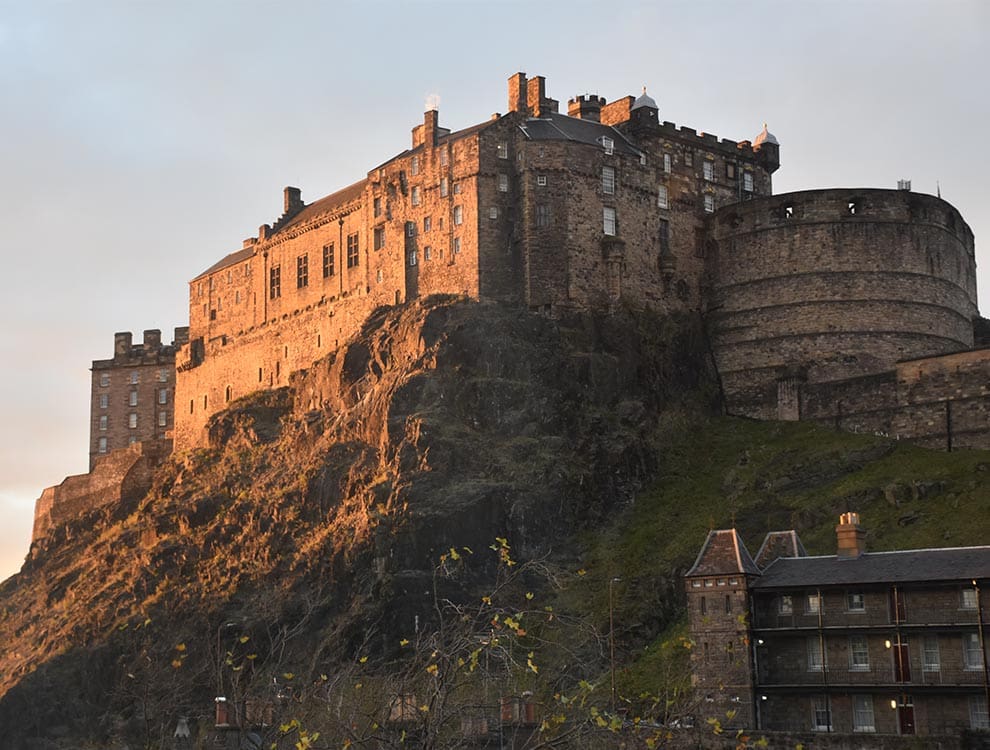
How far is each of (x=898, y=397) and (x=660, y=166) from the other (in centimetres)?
2364

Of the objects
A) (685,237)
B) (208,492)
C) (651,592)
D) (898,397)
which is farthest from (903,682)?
(208,492)

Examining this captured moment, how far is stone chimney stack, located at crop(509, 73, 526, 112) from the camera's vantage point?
92062 millimetres

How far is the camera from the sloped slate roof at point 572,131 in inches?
3551

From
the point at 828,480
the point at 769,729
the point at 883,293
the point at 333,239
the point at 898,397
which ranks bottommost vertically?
the point at 769,729

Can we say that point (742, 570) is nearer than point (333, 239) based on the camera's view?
Yes

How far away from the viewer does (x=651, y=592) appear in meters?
72.6

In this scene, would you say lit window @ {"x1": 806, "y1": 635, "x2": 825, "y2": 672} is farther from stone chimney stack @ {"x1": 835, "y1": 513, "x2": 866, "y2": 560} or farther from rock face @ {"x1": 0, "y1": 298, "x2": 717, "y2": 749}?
rock face @ {"x1": 0, "y1": 298, "x2": 717, "y2": 749}

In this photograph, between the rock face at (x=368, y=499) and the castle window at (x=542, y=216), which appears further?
the castle window at (x=542, y=216)

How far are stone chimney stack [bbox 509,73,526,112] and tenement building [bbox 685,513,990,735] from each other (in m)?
39.0

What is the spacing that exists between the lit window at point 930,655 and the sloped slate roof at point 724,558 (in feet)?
25.6

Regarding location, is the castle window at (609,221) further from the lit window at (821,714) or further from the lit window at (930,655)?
the lit window at (930,655)

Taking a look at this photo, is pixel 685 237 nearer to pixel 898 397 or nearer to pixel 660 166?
pixel 660 166

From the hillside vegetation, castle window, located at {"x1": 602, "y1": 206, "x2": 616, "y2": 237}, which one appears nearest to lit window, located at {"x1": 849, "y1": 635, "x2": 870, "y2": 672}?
the hillside vegetation

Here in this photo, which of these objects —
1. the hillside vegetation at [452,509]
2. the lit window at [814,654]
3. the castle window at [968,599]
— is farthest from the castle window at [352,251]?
the castle window at [968,599]
